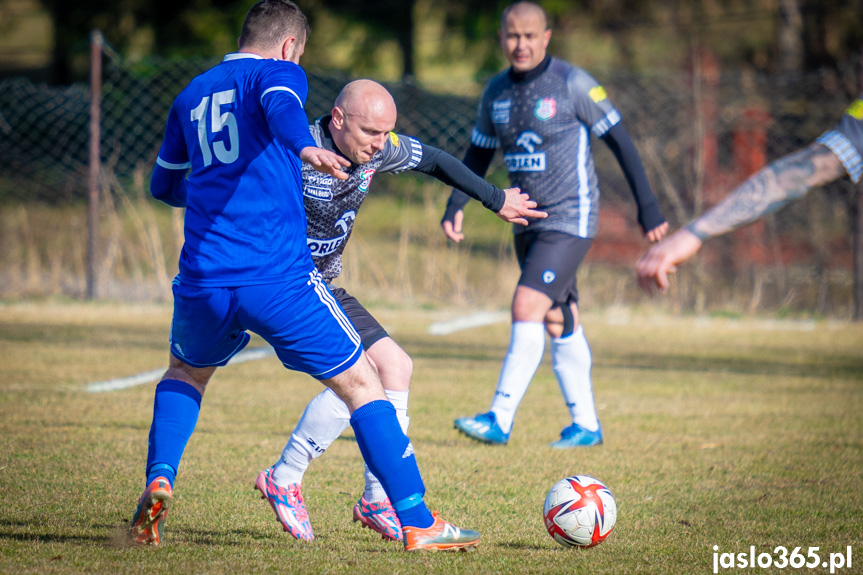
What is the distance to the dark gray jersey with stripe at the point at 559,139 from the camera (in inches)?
207

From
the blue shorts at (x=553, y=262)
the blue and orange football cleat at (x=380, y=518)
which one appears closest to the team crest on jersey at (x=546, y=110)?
the blue shorts at (x=553, y=262)

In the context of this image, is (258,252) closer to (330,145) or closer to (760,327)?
(330,145)

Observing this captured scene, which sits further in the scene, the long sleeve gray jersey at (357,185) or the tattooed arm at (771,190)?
the long sleeve gray jersey at (357,185)

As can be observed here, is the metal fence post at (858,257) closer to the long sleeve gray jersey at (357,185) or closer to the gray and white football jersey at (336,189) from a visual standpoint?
the long sleeve gray jersey at (357,185)

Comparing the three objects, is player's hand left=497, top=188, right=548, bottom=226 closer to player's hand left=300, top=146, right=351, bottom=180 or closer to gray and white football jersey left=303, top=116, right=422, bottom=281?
gray and white football jersey left=303, top=116, right=422, bottom=281

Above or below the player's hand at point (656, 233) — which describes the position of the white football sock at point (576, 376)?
below

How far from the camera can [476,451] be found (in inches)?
190

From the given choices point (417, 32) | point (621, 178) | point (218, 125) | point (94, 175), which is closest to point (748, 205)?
point (218, 125)

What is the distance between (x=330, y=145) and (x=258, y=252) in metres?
0.55

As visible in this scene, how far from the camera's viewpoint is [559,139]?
17.4 ft

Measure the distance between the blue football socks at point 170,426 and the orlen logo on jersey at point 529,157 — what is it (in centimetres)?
264

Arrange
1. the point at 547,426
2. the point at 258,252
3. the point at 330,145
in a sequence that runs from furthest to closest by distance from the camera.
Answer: the point at 547,426
the point at 330,145
the point at 258,252

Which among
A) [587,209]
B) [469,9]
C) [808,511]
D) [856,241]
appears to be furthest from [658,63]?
[808,511]

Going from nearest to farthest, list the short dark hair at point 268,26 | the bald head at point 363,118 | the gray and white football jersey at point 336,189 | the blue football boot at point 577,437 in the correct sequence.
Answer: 1. the bald head at point 363,118
2. the short dark hair at point 268,26
3. the gray and white football jersey at point 336,189
4. the blue football boot at point 577,437
